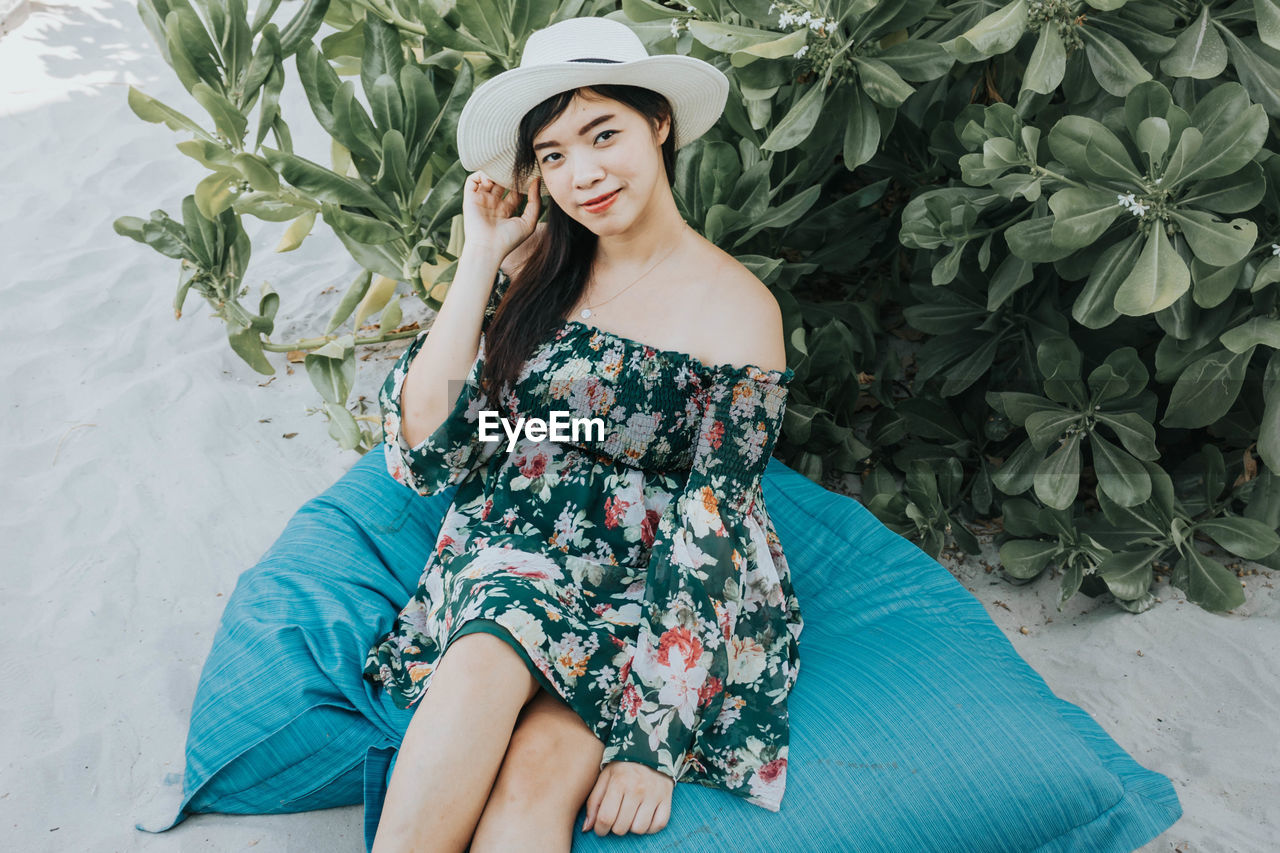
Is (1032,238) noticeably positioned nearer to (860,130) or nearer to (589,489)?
(860,130)

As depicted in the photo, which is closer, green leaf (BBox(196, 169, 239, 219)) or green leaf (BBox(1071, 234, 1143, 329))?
green leaf (BBox(1071, 234, 1143, 329))

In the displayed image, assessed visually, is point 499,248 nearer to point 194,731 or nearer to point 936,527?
point 194,731

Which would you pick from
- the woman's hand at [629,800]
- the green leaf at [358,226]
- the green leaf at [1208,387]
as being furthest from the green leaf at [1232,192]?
the green leaf at [358,226]

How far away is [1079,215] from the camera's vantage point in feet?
5.94

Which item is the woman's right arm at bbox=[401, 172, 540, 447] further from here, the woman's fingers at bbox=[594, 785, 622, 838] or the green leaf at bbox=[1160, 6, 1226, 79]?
the green leaf at bbox=[1160, 6, 1226, 79]

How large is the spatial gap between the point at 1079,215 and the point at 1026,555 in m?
0.91

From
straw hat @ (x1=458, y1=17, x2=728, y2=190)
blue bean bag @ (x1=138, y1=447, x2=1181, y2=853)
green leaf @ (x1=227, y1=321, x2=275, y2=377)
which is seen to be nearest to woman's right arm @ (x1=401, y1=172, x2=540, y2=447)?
straw hat @ (x1=458, y1=17, x2=728, y2=190)

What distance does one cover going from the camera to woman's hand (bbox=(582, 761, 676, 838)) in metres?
1.45

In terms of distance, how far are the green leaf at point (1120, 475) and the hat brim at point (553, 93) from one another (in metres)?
1.17

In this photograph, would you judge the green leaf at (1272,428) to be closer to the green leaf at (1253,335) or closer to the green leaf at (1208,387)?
the green leaf at (1208,387)

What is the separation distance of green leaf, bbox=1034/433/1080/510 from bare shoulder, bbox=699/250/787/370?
818 mm

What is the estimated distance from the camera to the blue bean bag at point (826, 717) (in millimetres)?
1541

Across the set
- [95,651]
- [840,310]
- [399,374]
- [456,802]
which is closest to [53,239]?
[95,651]

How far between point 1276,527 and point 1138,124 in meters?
1.16
